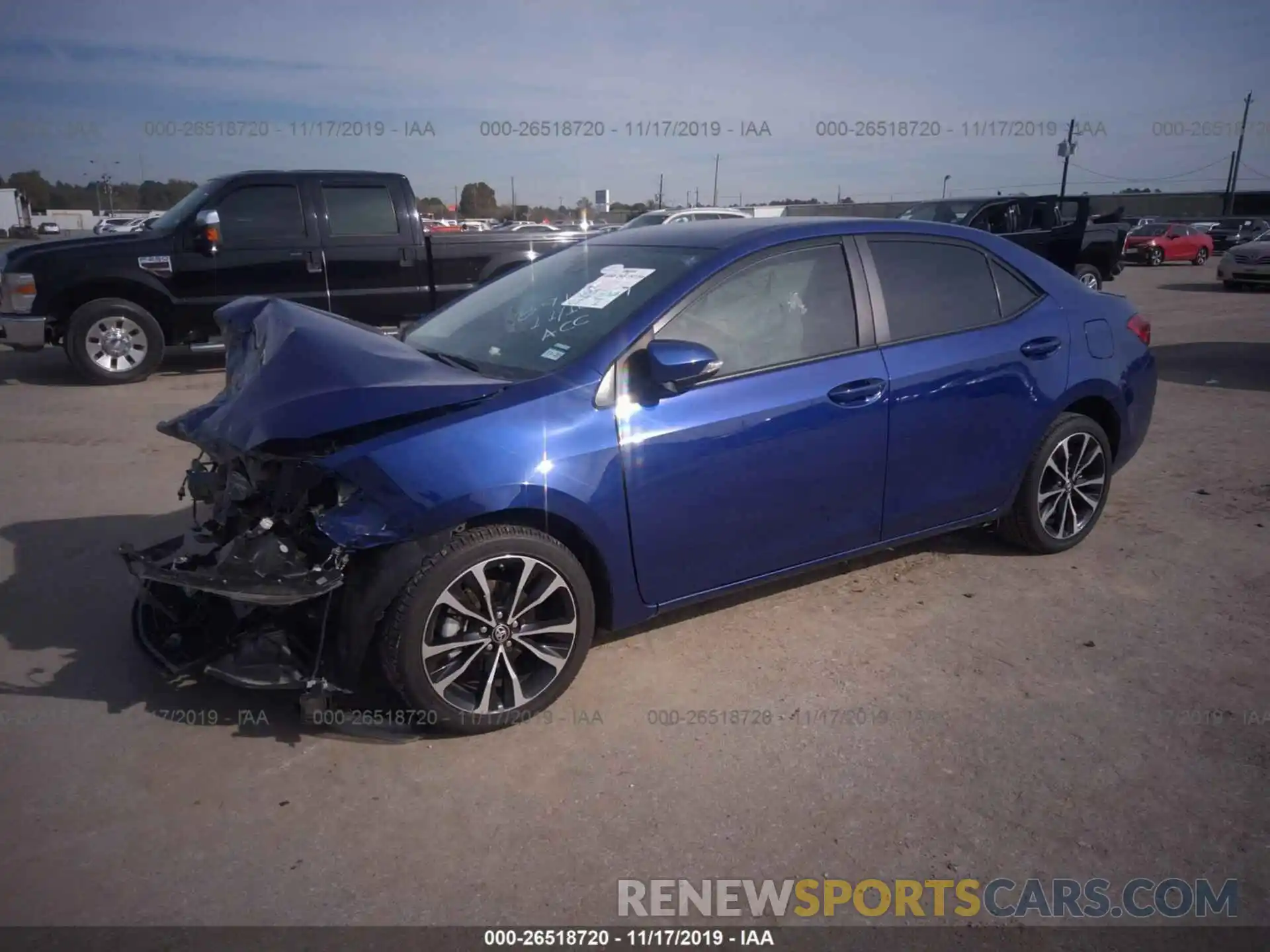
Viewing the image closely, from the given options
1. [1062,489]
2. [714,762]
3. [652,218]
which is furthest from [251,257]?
[652,218]

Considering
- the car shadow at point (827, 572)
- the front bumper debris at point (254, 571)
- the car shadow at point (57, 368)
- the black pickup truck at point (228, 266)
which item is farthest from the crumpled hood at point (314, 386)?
the car shadow at point (57, 368)

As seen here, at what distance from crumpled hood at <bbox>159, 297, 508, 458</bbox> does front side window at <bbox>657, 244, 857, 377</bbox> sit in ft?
2.83

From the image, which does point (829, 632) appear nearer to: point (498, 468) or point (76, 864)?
point (498, 468)

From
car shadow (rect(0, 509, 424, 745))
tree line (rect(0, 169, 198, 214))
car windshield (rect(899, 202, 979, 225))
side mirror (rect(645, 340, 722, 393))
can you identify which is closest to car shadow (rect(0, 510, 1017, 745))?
car shadow (rect(0, 509, 424, 745))

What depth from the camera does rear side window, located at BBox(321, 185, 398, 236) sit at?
32.5 ft

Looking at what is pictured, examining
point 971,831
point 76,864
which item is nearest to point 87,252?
point 76,864

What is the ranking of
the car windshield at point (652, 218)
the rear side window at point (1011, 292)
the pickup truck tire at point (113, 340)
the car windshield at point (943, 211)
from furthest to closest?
the car windshield at point (652, 218) < the car windshield at point (943, 211) < the pickup truck tire at point (113, 340) < the rear side window at point (1011, 292)

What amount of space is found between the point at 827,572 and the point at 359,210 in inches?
296

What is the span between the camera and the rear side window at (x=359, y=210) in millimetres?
9898

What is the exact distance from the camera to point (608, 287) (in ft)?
12.6

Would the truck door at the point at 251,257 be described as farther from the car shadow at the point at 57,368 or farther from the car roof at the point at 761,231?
the car roof at the point at 761,231

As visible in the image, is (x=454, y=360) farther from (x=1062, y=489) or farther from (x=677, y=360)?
(x=1062, y=489)

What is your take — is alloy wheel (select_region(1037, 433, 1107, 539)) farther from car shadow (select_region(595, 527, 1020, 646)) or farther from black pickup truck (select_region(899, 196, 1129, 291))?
black pickup truck (select_region(899, 196, 1129, 291))

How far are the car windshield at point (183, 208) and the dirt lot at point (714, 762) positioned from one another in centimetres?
571
